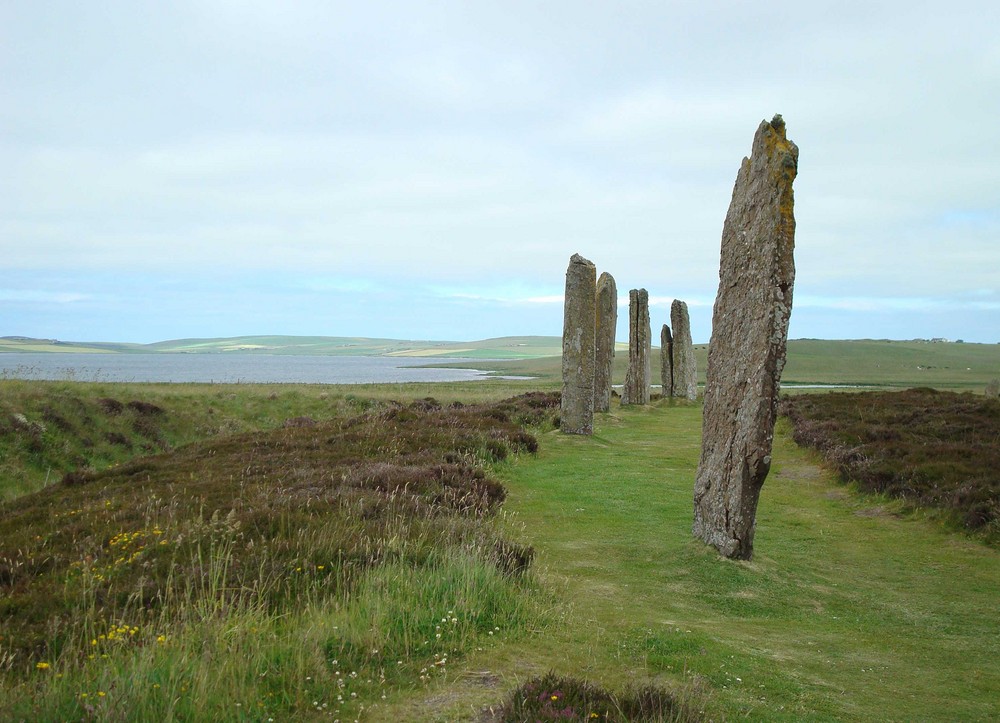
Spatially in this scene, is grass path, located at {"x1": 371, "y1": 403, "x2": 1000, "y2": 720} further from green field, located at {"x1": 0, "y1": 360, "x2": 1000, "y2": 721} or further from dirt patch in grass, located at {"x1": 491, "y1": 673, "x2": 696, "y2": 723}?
dirt patch in grass, located at {"x1": 491, "y1": 673, "x2": 696, "y2": 723}

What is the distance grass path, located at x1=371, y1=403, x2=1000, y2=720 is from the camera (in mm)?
5266

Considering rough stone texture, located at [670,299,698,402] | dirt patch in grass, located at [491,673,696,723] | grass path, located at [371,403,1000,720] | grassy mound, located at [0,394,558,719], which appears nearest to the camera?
dirt patch in grass, located at [491,673,696,723]

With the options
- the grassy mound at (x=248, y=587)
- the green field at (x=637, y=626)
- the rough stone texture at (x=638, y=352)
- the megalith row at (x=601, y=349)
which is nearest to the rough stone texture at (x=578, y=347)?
the megalith row at (x=601, y=349)

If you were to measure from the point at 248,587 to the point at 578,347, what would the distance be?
1437cm

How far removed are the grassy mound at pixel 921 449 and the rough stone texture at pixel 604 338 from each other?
649 cm

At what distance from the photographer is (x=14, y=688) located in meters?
4.48

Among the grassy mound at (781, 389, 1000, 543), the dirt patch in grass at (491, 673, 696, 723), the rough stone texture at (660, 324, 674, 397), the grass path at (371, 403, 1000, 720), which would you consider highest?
the rough stone texture at (660, 324, 674, 397)

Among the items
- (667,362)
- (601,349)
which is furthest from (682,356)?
(601,349)

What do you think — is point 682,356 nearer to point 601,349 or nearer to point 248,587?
point 601,349

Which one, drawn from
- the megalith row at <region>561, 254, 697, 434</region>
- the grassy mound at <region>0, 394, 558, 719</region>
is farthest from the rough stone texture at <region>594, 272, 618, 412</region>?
the grassy mound at <region>0, 394, 558, 719</region>

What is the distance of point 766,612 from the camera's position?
299 inches

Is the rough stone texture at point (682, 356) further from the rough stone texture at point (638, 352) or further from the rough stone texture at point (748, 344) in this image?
the rough stone texture at point (748, 344)

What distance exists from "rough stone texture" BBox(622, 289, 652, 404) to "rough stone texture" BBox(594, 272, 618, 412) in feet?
15.8

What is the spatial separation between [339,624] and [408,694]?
1005 millimetres
